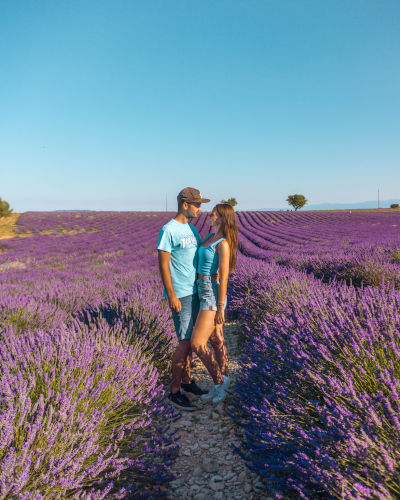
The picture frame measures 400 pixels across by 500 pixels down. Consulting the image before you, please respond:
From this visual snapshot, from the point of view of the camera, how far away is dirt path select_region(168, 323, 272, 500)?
168cm

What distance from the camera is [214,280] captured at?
2.44m

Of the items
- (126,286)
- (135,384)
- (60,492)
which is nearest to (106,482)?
(60,492)

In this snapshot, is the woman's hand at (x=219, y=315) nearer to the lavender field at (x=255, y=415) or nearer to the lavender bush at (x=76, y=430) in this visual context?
the lavender field at (x=255, y=415)

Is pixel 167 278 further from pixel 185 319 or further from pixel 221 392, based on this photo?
pixel 221 392

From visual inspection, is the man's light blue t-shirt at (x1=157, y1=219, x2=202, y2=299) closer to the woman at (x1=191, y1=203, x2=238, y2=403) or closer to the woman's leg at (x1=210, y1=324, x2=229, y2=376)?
the woman at (x1=191, y1=203, x2=238, y2=403)

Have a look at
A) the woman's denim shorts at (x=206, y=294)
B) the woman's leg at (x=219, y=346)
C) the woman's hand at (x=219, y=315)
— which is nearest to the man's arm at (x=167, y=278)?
the woman's denim shorts at (x=206, y=294)

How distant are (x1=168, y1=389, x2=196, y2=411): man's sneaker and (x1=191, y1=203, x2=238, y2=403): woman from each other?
0.23 meters

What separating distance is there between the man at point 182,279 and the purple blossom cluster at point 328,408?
540 millimetres

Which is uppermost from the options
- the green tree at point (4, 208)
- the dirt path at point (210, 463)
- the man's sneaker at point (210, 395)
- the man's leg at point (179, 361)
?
the green tree at point (4, 208)

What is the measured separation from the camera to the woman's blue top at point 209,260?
2.34 meters

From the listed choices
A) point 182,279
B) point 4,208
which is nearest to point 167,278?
point 182,279

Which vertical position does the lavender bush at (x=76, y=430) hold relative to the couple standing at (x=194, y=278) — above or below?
below

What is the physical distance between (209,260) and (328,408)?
127 centimetres

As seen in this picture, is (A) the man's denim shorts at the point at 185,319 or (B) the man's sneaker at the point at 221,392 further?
(B) the man's sneaker at the point at 221,392
